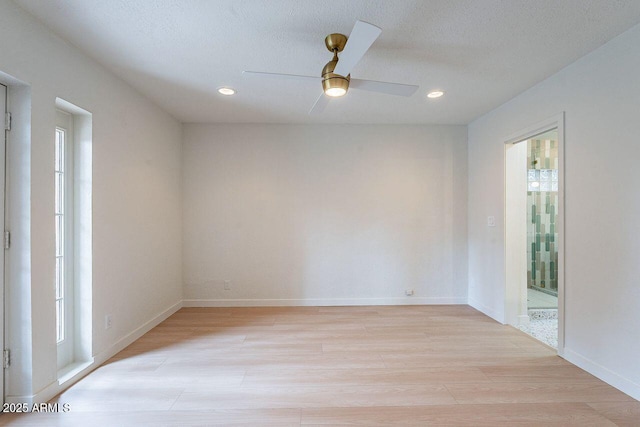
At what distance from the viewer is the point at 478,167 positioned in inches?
157

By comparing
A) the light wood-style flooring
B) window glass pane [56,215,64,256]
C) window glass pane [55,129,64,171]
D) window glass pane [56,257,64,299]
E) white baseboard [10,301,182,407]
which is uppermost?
window glass pane [55,129,64,171]

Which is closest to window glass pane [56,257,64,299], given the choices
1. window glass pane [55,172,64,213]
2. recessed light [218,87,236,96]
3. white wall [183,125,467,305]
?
window glass pane [55,172,64,213]

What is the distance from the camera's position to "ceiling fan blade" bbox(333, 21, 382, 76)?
1.53 m

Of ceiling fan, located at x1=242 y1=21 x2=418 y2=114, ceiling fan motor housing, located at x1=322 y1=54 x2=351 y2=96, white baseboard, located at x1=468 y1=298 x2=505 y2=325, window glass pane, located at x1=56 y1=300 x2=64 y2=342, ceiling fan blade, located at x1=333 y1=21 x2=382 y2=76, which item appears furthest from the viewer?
white baseboard, located at x1=468 y1=298 x2=505 y2=325

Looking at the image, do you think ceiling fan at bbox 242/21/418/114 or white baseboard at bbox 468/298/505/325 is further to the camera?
white baseboard at bbox 468/298/505/325

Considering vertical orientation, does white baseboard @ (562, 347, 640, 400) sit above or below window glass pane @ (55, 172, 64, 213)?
below

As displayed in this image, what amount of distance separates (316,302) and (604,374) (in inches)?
114

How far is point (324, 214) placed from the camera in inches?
166

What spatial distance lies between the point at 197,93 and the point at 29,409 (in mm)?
2794

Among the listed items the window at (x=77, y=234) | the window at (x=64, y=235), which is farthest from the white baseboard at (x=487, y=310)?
the window at (x=64, y=235)

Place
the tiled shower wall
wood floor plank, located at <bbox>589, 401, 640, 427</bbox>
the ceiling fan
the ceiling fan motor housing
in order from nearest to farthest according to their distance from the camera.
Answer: the ceiling fan, wood floor plank, located at <bbox>589, 401, 640, 427</bbox>, the ceiling fan motor housing, the tiled shower wall

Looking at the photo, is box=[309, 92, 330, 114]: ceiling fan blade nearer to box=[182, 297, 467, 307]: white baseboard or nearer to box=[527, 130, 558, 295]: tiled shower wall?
box=[182, 297, 467, 307]: white baseboard

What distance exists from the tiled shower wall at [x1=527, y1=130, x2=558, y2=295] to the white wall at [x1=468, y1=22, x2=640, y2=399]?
2.90 m

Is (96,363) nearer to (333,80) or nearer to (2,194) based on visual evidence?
(2,194)
